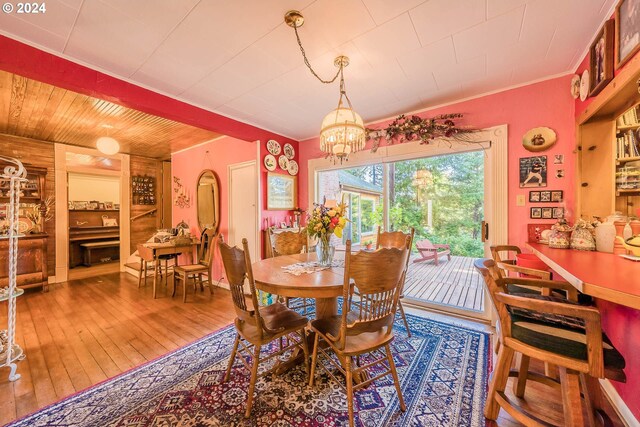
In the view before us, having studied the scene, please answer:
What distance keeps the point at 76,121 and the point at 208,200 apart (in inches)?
81.9

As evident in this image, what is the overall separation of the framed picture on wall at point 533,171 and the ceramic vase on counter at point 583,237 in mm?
642

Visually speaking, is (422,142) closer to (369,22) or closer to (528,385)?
(369,22)

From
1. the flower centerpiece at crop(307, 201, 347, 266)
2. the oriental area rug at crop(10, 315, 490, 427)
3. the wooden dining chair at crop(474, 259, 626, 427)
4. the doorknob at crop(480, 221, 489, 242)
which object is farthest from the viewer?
the doorknob at crop(480, 221, 489, 242)

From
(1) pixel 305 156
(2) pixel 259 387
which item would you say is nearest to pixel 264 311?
(2) pixel 259 387

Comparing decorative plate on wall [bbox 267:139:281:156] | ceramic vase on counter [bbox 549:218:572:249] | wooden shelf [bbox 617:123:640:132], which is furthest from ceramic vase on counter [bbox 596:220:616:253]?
decorative plate on wall [bbox 267:139:281:156]

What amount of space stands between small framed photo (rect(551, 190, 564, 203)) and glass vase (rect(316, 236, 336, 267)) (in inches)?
86.4

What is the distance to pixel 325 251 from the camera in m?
2.15

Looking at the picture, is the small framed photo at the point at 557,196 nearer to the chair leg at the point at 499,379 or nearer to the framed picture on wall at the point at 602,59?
the framed picture on wall at the point at 602,59

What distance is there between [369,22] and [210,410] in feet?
9.05

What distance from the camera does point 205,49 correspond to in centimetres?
198

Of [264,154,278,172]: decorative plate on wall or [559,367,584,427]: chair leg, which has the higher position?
[264,154,278,172]: decorative plate on wall

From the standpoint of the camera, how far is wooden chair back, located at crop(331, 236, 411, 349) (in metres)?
1.41

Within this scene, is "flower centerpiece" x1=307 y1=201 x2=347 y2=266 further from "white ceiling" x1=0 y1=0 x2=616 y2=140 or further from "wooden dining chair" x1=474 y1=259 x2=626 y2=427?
"white ceiling" x1=0 y1=0 x2=616 y2=140

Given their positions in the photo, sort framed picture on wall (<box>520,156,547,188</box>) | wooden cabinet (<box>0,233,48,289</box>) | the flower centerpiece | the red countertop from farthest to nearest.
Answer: wooden cabinet (<box>0,233,48,289</box>) < framed picture on wall (<box>520,156,547,188</box>) < the flower centerpiece < the red countertop
